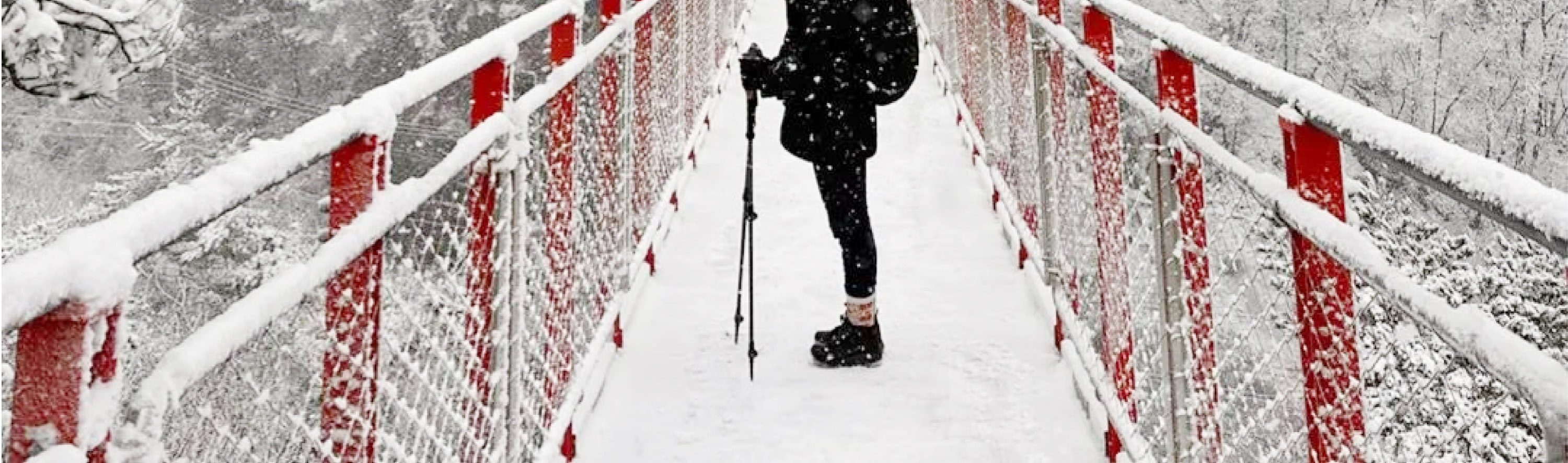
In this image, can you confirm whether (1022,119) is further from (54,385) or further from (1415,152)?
(54,385)

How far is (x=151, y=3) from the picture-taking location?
24.2 ft

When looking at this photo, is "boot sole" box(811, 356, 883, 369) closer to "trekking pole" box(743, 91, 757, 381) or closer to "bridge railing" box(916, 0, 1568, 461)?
"trekking pole" box(743, 91, 757, 381)

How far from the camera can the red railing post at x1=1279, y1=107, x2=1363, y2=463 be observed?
1591 millimetres

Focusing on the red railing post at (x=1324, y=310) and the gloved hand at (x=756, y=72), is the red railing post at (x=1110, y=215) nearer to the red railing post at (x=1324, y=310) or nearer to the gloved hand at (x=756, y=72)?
the gloved hand at (x=756, y=72)

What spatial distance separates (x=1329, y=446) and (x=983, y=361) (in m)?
2.03

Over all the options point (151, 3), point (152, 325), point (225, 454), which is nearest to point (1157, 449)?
point (225, 454)

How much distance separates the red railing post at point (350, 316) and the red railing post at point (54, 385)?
576 millimetres

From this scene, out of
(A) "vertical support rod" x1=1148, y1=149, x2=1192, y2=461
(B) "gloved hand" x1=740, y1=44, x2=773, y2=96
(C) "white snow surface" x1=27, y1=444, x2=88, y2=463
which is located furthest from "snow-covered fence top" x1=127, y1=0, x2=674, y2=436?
(A) "vertical support rod" x1=1148, y1=149, x2=1192, y2=461

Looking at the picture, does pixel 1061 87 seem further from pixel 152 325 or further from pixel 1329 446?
pixel 152 325

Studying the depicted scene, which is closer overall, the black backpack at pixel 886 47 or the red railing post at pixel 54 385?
the red railing post at pixel 54 385

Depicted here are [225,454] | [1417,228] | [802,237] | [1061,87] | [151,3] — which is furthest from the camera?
[1417,228]

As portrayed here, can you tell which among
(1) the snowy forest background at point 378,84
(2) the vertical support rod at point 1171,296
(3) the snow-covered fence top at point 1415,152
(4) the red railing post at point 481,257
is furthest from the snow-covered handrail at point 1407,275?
(1) the snowy forest background at point 378,84

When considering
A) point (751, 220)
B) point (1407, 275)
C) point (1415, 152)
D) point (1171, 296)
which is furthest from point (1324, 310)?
point (751, 220)

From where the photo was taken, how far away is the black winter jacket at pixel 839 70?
10.7 ft
